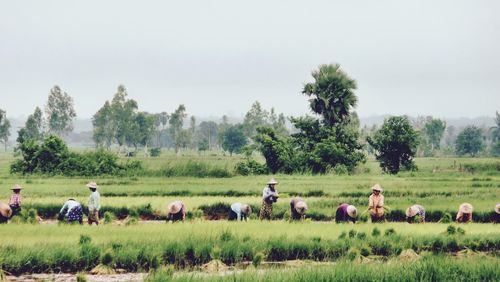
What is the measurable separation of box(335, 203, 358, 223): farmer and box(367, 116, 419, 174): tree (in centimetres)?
2454

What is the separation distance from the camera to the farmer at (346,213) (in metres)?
16.7

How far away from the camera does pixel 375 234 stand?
1391cm

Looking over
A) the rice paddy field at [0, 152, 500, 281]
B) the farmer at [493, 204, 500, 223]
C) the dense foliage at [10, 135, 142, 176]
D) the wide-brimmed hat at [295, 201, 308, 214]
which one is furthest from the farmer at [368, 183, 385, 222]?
the dense foliage at [10, 135, 142, 176]

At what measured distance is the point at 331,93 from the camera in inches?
1668

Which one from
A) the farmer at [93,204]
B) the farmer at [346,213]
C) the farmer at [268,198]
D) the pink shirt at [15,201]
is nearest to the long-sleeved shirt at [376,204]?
the farmer at [346,213]

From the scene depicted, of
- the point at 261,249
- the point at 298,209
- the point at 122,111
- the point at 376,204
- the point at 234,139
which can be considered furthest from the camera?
the point at 234,139

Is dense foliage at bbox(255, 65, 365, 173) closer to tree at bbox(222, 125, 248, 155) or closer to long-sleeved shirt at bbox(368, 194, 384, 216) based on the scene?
long-sleeved shirt at bbox(368, 194, 384, 216)

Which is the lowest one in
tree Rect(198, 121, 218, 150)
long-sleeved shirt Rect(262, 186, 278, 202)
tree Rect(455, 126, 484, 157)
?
long-sleeved shirt Rect(262, 186, 278, 202)

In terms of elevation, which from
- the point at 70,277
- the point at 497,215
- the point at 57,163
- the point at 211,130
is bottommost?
the point at 70,277

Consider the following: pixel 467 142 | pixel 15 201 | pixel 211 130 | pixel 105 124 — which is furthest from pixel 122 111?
pixel 211 130

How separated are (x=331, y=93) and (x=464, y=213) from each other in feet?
82.9

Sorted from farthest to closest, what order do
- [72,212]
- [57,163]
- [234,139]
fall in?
1. [234,139]
2. [57,163]
3. [72,212]

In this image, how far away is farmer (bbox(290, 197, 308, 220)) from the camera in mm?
17516

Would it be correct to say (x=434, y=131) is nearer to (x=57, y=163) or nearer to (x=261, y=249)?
(x=57, y=163)
